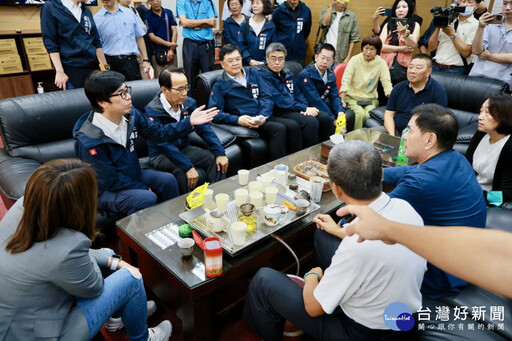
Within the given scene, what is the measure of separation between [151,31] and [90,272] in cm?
406

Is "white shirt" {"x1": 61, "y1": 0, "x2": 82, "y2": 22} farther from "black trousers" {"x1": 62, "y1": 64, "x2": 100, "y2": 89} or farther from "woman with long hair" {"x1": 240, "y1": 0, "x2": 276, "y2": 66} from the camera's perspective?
"woman with long hair" {"x1": 240, "y1": 0, "x2": 276, "y2": 66}

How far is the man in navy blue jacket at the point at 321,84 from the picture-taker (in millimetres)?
3732

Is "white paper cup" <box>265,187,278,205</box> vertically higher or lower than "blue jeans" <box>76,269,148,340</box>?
higher

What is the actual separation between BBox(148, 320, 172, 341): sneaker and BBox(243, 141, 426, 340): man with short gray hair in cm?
45

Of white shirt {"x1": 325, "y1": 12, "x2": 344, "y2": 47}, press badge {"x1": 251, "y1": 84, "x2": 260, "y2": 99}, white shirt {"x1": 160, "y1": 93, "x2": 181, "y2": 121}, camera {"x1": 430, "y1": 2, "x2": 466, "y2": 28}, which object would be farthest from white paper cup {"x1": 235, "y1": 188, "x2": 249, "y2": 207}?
white shirt {"x1": 325, "y1": 12, "x2": 344, "y2": 47}

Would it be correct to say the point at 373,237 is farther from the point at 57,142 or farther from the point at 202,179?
the point at 57,142

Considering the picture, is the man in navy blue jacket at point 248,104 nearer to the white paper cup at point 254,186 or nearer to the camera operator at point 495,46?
the white paper cup at point 254,186

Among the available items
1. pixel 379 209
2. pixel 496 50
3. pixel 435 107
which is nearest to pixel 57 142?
pixel 379 209

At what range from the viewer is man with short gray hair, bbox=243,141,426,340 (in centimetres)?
112

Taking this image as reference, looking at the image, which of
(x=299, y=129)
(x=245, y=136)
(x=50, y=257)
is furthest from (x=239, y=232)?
(x=299, y=129)

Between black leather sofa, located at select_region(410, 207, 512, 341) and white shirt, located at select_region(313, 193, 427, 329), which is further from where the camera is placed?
black leather sofa, located at select_region(410, 207, 512, 341)

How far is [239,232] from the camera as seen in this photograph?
4.98 ft

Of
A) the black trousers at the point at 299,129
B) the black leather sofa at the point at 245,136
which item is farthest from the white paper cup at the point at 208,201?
the black trousers at the point at 299,129

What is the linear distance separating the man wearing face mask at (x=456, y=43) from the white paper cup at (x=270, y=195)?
2956 millimetres
